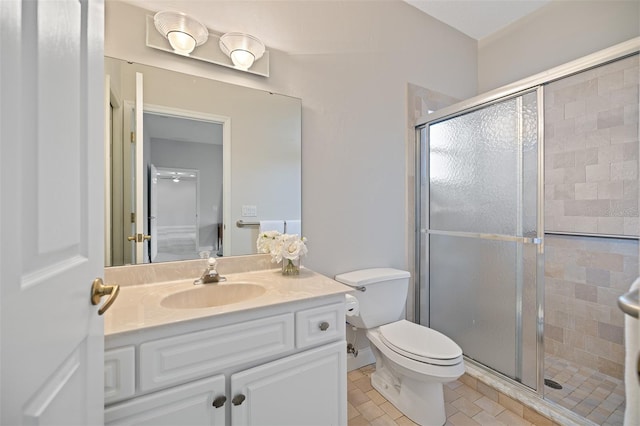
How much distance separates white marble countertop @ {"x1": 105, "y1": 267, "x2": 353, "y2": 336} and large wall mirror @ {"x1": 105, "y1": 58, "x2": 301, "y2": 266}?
0.17 m

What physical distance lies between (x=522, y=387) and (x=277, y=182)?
187 centimetres

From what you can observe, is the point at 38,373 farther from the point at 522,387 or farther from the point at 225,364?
the point at 522,387

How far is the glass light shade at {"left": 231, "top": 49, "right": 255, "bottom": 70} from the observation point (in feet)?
4.70

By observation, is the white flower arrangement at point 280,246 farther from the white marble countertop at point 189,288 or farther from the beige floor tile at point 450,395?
the beige floor tile at point 450,395

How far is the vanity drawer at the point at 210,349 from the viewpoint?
32.7 inches

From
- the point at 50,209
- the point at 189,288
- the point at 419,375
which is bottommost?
the point at 419,375

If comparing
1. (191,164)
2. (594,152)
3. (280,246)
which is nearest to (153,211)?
(191,164)

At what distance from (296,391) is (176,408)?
0.42m

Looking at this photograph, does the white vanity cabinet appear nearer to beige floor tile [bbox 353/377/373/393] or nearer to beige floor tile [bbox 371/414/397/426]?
beige floor tile [bbox 371/414/397/426]

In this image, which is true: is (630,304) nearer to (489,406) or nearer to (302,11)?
(489,406)

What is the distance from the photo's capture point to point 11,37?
0.36m


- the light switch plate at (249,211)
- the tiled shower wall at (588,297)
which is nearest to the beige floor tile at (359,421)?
the light switch plate at (249,211)

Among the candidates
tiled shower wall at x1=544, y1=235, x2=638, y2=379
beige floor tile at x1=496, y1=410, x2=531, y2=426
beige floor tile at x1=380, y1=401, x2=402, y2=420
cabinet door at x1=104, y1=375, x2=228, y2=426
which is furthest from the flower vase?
tiled shower wall at x1=544, y1=235, x2=638, y2=379

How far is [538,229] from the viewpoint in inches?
60.9
